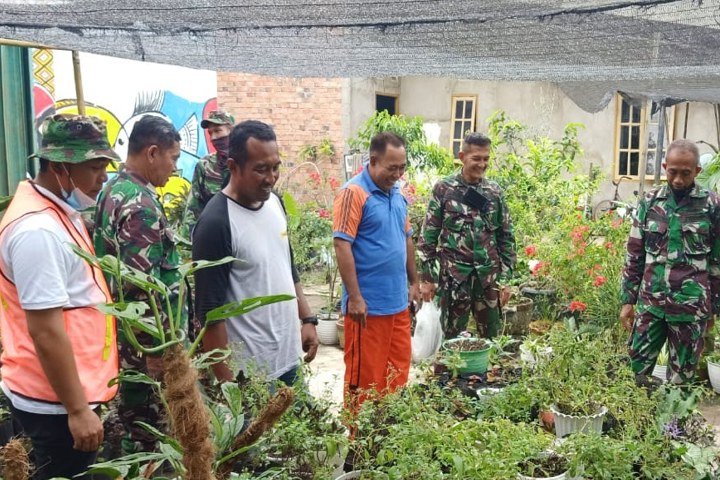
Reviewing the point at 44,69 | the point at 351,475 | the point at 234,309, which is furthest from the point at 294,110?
the point at 234,309

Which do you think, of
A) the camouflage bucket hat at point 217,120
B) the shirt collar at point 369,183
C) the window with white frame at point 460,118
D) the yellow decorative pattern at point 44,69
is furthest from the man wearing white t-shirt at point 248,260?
the window with white frame at point 460,118

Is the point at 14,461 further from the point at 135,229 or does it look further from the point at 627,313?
the point at 627,313

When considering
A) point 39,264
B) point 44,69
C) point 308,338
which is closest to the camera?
point 39,264

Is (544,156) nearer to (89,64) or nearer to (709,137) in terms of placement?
(89,64)

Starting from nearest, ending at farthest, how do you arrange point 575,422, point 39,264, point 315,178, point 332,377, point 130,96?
point 39,264 < point 575,422 < point 332,377 < point 130,96 < point 315,178

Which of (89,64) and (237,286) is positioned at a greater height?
(89,64)

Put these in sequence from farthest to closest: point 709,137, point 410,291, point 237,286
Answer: point 709,137
point 410,291
point 237,286

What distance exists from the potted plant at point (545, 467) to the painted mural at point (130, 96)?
197 inches

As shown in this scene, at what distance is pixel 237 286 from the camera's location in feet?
9.53

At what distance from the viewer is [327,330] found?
6.84 metres

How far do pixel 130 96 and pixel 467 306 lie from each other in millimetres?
5401

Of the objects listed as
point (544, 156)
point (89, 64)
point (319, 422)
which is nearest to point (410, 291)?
point (319, 422)

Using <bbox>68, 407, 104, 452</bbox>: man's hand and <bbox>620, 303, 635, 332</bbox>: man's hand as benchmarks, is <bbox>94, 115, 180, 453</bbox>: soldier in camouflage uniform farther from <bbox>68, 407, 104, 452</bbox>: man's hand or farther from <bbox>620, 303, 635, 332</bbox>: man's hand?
<bbox>620, 303, 635, 332</bbox>: man's hand

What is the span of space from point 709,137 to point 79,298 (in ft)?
44.5
